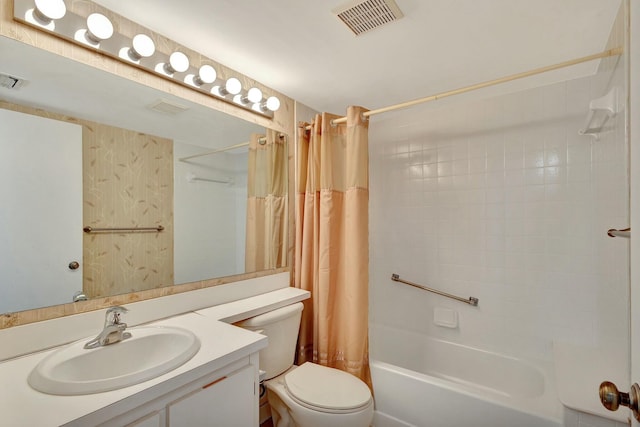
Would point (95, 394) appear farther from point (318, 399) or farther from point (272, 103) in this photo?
point (272, 103)

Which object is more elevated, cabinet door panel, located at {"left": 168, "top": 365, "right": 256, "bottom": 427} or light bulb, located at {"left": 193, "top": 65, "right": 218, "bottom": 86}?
light bulb, located at {"left": 193, "top": 65, "right": 218, "bottom": 86}

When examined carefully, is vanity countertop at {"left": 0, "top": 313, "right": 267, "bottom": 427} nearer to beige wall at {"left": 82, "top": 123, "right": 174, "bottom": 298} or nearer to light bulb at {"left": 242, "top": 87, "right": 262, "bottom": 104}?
beige wall at {"left": 82, "top": 123, "right": 174, "bottom": 298}

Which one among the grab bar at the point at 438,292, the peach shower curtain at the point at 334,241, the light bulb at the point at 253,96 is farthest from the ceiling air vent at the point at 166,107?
the grab bar at the point at 438,292

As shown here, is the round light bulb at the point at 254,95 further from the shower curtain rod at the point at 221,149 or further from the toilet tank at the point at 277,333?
the toilet tank at the point at 277,333

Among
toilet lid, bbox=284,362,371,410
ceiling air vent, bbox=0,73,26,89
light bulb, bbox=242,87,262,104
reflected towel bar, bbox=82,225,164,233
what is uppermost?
light bulb, bbox=242,87,262,104

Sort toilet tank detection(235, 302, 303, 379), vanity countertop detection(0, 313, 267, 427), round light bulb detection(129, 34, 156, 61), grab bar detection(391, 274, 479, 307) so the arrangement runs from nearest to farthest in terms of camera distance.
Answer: vanity countertop detection(0, 313, 267, 427) → round light bulb detection(129, 34, 156, 61) → toilet tank detection(235, 302, 303, 379) → grab bar detection(391, 274, 479, 307)

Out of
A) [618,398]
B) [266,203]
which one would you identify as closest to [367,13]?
[266,203]

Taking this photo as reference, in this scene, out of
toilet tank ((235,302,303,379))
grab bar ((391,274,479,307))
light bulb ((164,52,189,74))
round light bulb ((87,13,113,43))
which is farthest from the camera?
grab bar ((391,274,479,307))

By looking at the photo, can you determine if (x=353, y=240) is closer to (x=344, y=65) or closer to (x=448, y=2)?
(x=344, y=65)

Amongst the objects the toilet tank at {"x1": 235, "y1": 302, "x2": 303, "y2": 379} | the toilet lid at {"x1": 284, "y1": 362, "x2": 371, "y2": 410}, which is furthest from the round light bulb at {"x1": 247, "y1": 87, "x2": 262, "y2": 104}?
the toilet lid at {"x1": 284, "y1": 362, "x2": 371, "y2": 410}

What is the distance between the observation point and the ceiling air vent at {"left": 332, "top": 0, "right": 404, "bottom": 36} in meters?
1.28

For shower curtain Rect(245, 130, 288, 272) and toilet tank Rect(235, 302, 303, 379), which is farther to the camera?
shower curtain Rect(245, 130, 288, 272)

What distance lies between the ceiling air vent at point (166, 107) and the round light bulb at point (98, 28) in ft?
1.05

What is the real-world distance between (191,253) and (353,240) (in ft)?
3.11
